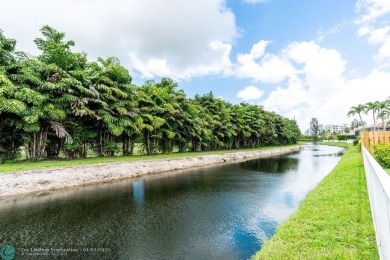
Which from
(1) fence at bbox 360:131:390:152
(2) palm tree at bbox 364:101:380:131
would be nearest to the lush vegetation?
(2) palm tree at bbox 364:101:380:131

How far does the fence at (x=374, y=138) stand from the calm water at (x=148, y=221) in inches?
258

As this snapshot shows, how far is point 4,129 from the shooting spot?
14.5 metres

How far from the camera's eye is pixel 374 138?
49.9 feet

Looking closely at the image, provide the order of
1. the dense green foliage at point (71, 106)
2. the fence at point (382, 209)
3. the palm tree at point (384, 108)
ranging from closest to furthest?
the fence at point (382, 209), the dense green foliage at point (71, 106), the palm tree at point (384, 108)

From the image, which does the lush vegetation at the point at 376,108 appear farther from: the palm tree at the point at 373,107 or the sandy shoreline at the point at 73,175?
the sandy shoreline at the point at 73,175

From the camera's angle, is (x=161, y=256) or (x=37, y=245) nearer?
(x=161, y=256)

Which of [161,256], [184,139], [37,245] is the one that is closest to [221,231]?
[161,256]

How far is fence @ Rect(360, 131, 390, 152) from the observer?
14842 mm

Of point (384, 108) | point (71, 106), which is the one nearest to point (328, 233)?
point (71, 106)

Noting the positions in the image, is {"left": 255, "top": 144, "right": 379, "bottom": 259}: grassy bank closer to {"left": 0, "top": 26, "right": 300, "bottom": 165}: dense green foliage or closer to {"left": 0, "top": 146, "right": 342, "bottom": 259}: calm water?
{"left": 0, "top": 146, "right": 342, "bottom": 259}: calm water

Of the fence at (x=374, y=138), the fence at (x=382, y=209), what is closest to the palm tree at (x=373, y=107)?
the fence at (x=374, y=138)

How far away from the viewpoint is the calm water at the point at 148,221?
582 cm

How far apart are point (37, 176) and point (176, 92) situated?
19.3 metres

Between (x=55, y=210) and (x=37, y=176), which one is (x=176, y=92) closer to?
(x=37, y=176)
